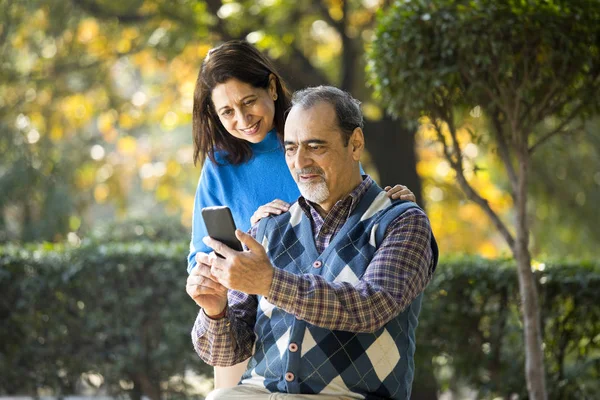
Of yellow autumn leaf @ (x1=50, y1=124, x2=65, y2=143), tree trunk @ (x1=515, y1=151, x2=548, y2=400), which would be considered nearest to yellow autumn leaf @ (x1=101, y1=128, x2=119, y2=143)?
yellow autumn leaf @ (x1=50, y1=124, x2=65, y2=143)

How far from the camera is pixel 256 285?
2.13 meters

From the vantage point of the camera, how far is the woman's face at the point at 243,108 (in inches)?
117

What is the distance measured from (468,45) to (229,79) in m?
1.31

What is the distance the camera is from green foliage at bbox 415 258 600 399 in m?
4.94

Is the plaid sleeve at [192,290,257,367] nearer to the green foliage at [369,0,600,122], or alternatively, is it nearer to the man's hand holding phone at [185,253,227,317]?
the man's hand holding phone at [185,253,227,317]

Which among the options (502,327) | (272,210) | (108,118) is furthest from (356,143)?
(108,118)

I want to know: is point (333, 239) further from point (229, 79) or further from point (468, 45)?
point (468, 45)

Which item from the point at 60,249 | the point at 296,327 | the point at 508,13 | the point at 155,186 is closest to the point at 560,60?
the point at 508,13

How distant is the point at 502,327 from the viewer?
203 inches

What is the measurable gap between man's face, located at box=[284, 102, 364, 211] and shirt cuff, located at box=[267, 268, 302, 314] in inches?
18.1

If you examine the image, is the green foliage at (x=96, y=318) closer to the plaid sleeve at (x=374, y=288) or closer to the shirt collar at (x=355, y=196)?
the shirt collar at (x=355, y=196)

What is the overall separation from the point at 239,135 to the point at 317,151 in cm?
60

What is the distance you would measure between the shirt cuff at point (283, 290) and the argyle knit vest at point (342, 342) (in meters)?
0.29

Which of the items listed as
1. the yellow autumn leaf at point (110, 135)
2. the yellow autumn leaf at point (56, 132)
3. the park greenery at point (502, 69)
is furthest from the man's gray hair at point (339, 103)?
the yellow autumn leaf at point (110, 135)
